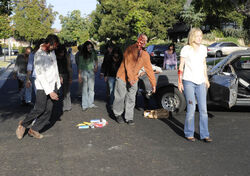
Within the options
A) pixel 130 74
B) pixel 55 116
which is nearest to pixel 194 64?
pixel 130 74

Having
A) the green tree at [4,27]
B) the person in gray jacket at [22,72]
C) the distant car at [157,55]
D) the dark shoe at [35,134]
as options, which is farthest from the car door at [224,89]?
the green tree at [4,27]

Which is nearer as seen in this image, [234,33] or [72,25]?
[234,33]

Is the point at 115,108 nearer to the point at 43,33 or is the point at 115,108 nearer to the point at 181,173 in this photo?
the point at 181,173

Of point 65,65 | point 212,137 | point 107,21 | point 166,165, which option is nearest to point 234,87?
point 212,137

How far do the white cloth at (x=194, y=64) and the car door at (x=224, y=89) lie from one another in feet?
Result: 4.97

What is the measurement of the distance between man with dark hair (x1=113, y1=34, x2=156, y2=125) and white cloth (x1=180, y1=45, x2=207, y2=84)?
1445 mm

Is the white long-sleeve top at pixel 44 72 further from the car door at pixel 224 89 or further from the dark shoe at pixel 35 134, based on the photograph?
the car door at pixel 224 89

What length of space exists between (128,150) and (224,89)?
2.84m

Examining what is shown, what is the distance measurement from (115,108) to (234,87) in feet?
8.34

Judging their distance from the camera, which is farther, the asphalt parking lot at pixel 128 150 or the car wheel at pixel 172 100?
the car wheel at pixel 172 100

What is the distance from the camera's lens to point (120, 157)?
520 cm

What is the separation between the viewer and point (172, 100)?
8508 mm

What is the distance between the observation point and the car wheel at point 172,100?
329 inches

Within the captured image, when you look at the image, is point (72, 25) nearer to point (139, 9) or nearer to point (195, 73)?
point (139, 9)
